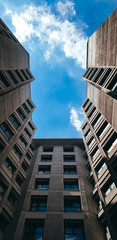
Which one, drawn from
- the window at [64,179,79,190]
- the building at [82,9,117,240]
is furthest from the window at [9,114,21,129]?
the building at [82,9,117,240]

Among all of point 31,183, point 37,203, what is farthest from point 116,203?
point 31,183

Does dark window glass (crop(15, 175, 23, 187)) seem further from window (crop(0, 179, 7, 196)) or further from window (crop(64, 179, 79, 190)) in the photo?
window (crop(64, 179, 79, 190))

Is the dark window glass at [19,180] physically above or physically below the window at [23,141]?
below

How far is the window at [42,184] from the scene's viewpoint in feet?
68.4

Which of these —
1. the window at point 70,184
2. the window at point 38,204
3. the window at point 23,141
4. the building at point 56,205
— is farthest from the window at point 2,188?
the window at point 70,184

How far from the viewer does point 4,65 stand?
1859 cm

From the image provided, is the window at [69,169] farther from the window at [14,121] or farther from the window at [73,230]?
the window at [14,121]

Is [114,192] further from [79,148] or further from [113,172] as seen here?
[79,148]

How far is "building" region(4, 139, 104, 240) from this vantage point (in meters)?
14.3

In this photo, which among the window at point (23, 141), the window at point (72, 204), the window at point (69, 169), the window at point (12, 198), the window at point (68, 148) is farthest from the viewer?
the window at point (68, 148)

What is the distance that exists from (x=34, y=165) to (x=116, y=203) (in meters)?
15.1

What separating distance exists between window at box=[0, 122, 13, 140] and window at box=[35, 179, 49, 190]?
834 centimetres

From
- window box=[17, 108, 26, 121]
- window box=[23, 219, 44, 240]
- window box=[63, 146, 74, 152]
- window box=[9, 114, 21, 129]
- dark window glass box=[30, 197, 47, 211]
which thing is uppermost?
window box=[63, 146, 74, 152]

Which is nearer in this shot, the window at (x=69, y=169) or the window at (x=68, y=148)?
the window at (x=69, y=169)
